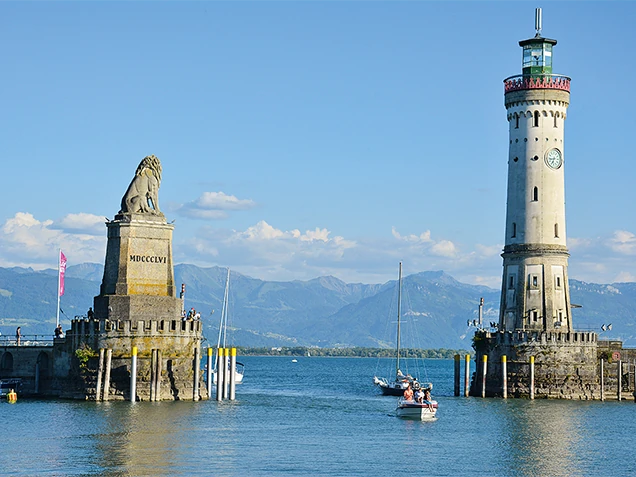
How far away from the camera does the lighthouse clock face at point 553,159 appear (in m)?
106

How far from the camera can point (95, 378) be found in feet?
305

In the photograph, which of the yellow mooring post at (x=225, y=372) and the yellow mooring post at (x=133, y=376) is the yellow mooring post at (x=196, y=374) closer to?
the yellow mooring post at (x=225, y=372)

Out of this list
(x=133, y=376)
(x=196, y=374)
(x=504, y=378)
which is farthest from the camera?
(x=504, y=378)

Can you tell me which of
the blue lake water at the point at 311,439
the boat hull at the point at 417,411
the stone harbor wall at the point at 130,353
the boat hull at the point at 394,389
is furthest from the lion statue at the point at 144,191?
the boat hull at the point at 394,389

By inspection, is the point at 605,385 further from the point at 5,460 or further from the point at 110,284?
the point at 5,460

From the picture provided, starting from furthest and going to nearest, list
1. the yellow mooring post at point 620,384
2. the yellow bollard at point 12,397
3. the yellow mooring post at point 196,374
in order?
the yellow mooring post at point 620,384
the yellow bollard at point 12,397
the yellow mooring post at point 196,374

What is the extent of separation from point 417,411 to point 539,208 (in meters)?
24.0

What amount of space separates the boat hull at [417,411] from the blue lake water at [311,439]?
1.33m

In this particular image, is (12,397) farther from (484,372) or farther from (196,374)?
(484,372)

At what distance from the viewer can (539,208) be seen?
10581 centimetres

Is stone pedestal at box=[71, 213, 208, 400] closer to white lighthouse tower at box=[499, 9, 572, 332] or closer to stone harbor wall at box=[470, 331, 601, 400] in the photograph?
stone harbor wall at box=[470, 331, 601, 400]

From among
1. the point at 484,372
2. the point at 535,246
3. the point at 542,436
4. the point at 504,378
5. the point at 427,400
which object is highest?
the point at 535,246

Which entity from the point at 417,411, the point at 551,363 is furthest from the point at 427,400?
the point at 551,363

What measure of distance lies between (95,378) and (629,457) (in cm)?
4034
